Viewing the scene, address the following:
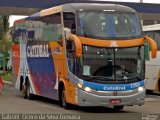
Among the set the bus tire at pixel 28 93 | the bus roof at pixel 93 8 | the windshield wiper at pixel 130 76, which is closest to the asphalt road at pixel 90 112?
the windshield wiper at pixel 130 76

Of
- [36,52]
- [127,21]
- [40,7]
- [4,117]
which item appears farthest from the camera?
[40,7]

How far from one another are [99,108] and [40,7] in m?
15.5

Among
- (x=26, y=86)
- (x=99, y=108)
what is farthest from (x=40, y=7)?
(x=99, y=108)

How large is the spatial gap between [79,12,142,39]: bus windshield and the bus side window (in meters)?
0.32

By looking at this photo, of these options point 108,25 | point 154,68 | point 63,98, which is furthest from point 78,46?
point 154,68

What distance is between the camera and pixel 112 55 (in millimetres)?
17391

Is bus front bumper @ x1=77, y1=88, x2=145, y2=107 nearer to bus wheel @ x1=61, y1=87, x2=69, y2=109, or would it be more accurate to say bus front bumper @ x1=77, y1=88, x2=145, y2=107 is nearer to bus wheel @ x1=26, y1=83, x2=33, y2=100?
bus wheel @ x1=61, y1=87, x2=69, y2=109

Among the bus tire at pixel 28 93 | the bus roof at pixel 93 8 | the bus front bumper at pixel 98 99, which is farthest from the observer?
the bus tire at pixel 28 93

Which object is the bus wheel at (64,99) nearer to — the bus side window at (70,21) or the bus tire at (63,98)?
the bus tire at (63,98)

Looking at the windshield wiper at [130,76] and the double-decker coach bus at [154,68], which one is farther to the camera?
the double-decker coach bus at [154,68]

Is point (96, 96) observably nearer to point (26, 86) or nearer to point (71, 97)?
point (71, 97)

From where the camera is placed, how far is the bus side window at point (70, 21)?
17.9 meters

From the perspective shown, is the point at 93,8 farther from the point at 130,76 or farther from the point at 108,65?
the point at 130,76

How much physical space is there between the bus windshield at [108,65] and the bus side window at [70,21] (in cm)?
94
